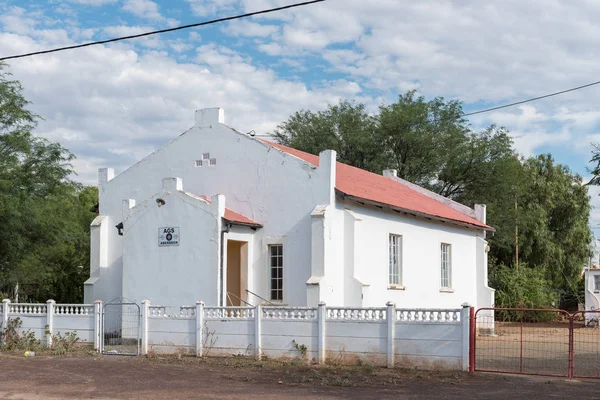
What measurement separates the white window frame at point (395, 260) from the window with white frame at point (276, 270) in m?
4.02

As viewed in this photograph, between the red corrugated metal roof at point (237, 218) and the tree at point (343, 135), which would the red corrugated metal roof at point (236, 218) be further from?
the tree at point (343, 135)

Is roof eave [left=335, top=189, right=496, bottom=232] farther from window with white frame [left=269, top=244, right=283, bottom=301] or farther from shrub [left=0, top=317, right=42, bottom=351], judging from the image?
shrub [left=0, top=317, right=42, bottom=351]

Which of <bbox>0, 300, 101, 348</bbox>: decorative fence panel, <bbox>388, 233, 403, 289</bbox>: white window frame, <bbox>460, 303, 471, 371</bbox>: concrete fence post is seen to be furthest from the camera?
<bbox>388, 233, 403, 289</bbox>: white window frame

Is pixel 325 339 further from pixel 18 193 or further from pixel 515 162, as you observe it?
pixel 515 162

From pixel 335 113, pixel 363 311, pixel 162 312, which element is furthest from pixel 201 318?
pixel 335 113

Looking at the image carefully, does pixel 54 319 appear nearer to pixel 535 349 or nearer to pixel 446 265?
pixel 535 349

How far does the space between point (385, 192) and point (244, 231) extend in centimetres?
618

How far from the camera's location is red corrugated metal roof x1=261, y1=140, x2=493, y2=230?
2308 centimetres

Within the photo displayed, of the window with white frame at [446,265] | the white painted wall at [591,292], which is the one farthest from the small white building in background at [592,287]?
the window with white frame at [446,265]

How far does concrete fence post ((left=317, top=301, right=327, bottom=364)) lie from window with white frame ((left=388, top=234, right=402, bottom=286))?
7.37 meters

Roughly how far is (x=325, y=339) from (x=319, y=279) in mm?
3288

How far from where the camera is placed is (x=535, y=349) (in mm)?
21516

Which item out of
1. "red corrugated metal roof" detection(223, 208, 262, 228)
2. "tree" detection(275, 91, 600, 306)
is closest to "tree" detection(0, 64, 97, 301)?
"red corrugated metal roof" detection(223, 208, 262, 228)

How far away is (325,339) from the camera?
681 inches
